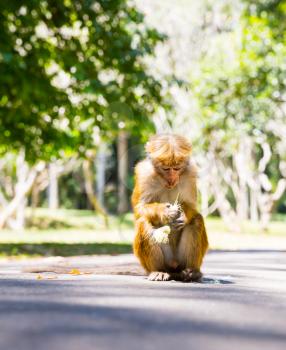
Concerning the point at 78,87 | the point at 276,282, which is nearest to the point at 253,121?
the point at 78,87

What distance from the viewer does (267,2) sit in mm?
22547

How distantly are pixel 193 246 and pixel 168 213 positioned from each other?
1.40 feet

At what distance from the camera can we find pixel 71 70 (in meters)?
15.1

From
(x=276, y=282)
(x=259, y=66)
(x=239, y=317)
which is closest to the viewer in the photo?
(x=239, y=317)

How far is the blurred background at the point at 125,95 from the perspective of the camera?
15.0 m

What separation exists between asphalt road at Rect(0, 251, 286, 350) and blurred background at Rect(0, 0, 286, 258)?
91.0 inches

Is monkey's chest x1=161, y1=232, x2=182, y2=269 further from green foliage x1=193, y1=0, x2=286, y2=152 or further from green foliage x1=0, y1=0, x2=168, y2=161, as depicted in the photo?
green foliage x1=193, y1=0, x2=286, y2=152

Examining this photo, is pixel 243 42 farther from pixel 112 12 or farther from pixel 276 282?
pixel 276 282

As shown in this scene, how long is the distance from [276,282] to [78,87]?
9.20 m

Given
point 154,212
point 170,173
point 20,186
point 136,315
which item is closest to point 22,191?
point 20,186

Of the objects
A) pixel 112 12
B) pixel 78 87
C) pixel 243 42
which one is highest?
pixel 243 42

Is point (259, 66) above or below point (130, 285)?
above

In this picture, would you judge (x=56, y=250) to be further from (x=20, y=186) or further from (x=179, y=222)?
(x=20, y=186)

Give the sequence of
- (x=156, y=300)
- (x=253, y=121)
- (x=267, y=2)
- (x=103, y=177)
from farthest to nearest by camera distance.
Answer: (x=103, y=177)
(x=253, y=121)
(x=267, y=2)
(x=156, y=300)
